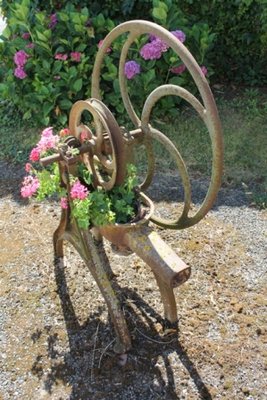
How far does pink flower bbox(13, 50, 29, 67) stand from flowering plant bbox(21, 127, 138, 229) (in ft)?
6.64

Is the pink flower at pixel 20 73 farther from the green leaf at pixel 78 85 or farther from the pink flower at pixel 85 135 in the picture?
the pink flower at pixel 85 135

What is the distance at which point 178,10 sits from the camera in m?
4.54

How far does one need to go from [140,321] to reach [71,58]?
264 cm

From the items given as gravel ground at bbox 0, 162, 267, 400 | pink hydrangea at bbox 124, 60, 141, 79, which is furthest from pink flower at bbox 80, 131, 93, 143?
pink hydrangea at bbox 124, 60, 141, 79

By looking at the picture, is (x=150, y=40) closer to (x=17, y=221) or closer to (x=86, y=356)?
(x=17, y=221)

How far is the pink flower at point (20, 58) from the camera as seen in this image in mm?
4398

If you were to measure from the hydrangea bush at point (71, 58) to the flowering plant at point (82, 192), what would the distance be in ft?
6.06

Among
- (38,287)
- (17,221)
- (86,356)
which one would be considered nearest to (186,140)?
(17,221)

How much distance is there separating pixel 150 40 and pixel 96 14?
68cm

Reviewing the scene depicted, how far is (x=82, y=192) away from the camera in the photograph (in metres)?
2.41

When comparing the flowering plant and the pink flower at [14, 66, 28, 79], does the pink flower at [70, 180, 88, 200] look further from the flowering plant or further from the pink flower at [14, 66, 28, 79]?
the pink flower at [14, 66, 28, 79]

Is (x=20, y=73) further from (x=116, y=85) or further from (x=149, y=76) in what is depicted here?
(x=149, y=76)

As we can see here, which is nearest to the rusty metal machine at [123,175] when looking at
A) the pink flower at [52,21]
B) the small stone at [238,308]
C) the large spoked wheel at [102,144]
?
the large spoked wheel at [102,144]

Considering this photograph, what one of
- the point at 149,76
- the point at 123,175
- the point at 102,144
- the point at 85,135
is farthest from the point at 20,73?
the point at 123,175
